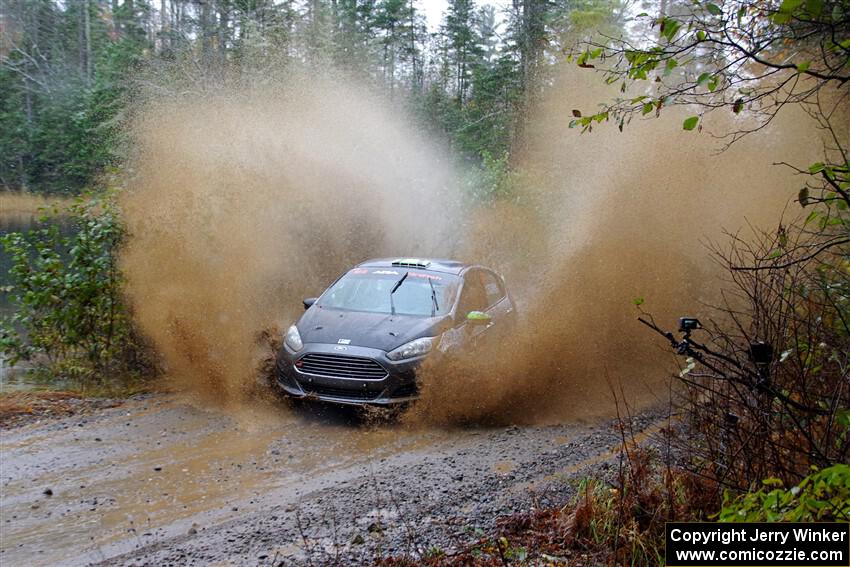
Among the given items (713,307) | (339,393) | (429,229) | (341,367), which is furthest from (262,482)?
(429,229)

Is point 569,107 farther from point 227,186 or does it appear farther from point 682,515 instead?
point 682,515

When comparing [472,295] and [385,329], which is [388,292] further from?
[472,295]

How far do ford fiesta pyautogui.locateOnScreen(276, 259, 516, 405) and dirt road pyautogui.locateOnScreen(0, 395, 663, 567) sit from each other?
0.52 metres

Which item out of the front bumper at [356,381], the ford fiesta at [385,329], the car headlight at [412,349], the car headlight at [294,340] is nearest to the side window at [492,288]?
the ford fiesta at [385,329]

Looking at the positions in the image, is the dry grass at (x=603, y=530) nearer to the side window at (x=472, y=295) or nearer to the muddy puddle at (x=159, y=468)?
the muddy puddle at (x=159, y=468)

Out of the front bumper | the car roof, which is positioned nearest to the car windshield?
the car roof

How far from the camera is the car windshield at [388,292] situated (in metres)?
9.09

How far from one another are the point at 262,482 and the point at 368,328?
264cm

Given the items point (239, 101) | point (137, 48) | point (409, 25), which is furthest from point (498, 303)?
point (409, 25)

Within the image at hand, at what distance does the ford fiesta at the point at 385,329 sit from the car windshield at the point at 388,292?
0.04 feet

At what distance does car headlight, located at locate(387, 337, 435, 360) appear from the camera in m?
8.08

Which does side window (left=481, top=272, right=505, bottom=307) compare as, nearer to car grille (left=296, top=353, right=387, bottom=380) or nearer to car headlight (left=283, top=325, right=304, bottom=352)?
car grille (left=296, top=353, right=387, bottom=380)

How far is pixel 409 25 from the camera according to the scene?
54.0 meters

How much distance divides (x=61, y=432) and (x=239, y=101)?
9036mm
